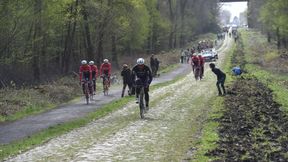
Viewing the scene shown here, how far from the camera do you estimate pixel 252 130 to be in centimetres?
1577

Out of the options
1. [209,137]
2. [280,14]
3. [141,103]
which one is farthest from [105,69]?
[280,14]

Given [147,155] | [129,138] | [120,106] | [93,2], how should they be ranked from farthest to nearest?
[93,2]
[120,106]
[129,138]
[147,155]

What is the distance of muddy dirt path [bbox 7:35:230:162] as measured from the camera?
40.1ft

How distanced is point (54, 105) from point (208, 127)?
452 inches

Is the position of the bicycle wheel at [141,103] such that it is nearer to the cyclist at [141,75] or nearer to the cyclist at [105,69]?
the cyclist at [141,75]

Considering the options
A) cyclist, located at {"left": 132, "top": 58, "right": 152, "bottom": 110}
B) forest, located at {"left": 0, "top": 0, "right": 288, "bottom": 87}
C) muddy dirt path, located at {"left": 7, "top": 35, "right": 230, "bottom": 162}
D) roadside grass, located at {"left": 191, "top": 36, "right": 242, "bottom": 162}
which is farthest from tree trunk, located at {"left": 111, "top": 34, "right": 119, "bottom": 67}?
cyclist, located at {"left": 132, "top": 58, "right": 152, "bottom": 110}

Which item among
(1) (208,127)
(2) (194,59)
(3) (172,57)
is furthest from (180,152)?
(3) (172,57)

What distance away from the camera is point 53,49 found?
50.9 meters

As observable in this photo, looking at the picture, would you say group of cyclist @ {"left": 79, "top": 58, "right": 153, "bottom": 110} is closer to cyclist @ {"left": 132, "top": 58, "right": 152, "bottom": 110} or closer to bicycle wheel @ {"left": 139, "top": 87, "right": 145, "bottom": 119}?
cyclist @ {"left": 132, "top": 58, "right": 152, "bottom": 110}

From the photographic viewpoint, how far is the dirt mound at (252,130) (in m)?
12.0

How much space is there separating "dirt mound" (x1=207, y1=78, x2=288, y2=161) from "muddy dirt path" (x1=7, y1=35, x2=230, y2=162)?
950 mm

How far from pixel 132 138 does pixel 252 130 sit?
363cm

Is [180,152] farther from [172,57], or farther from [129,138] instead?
[172,57]

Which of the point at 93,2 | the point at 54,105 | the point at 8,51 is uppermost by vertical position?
the point at 93,2
